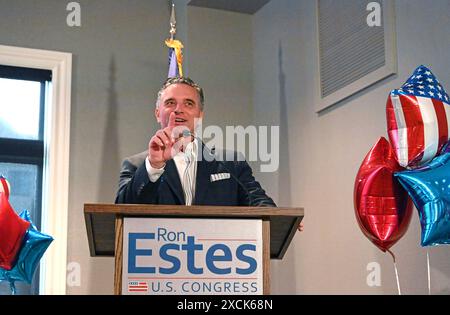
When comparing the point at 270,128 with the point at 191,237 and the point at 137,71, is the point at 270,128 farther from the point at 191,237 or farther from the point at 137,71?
the point at 191,237

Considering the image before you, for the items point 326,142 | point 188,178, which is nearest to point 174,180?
point 188,178

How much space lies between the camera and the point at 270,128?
391 centimetres

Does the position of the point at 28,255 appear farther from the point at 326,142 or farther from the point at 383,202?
the point at 326,142

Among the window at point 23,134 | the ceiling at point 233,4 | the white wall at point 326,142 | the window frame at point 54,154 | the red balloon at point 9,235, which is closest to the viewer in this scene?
A: the red balloon at point 9,235

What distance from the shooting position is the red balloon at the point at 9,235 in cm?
254

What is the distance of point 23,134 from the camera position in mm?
3906

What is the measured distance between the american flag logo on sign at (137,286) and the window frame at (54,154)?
2250mm

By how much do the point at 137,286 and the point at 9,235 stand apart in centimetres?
117

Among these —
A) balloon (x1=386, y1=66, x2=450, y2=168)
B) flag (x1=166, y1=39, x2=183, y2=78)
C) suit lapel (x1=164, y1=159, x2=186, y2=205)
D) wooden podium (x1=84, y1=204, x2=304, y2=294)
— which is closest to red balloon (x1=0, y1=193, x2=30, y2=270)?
suit lapel (x1=164, y1=159, x2=186, y2=205)

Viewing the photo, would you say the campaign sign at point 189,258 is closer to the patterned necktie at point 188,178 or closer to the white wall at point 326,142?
the patterned necktie at point 188,178

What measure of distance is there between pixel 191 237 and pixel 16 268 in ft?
4.17

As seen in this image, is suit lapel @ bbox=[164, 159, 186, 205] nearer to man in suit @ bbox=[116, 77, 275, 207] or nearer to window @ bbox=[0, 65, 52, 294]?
man in suit @ bbox=[116, 77, 275, 207]

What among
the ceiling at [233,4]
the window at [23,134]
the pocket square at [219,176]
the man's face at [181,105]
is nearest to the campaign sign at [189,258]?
the pocket square at [219,176]

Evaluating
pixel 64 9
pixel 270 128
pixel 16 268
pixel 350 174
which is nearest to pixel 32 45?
pixel 64 9
